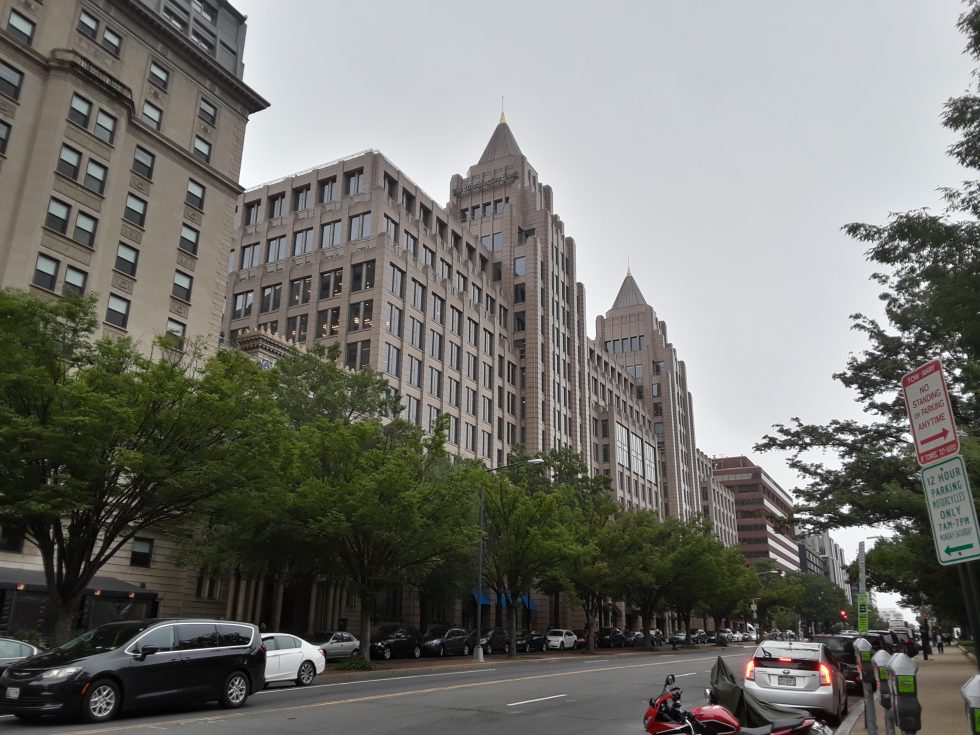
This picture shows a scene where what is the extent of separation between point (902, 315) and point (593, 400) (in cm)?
6586

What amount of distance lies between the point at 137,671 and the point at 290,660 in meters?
7.65

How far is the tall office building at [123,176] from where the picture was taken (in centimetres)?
3200

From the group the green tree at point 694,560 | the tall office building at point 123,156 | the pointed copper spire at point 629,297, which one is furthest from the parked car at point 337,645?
the pointed copper spire at point 629,297

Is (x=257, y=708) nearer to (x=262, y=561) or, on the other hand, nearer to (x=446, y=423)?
(x=262, y=561)

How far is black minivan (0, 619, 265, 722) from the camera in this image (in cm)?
1191

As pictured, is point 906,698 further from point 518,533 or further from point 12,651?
point 518,533

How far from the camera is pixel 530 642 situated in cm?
4572

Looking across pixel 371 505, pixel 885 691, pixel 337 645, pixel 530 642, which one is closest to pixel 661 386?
pixel 530 642

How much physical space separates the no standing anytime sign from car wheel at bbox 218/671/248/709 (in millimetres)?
13351

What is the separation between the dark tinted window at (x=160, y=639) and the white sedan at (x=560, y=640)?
3873 cm

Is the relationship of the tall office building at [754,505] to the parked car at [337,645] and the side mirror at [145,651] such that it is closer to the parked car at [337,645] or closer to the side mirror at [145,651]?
the parked car at [337,645]

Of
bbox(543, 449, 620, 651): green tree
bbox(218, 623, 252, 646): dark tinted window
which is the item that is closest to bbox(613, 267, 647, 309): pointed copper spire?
bbox(543, 449, 620, 651): green tree

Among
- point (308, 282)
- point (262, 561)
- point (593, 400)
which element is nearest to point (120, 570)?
point (262, 561)

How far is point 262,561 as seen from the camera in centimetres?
2892
